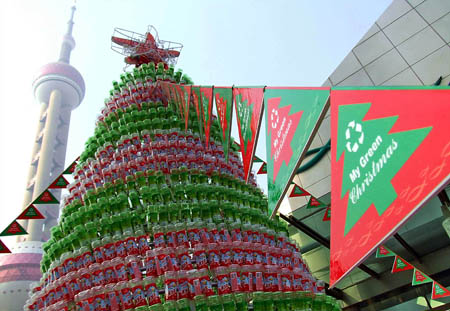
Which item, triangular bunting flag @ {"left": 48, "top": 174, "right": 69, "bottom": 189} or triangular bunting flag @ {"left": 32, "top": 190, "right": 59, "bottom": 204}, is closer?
triangular bunting flag @ {"left": 32, "top": 190, "right": 59, "bottom": 204}

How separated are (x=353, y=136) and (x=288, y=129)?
120 cm

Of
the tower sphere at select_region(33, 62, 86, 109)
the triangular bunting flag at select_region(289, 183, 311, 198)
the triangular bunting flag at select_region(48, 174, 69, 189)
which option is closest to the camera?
the triangular bunting flag at select_region(48, 174, 69, 189)

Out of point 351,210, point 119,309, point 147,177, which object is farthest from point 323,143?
point 351,210

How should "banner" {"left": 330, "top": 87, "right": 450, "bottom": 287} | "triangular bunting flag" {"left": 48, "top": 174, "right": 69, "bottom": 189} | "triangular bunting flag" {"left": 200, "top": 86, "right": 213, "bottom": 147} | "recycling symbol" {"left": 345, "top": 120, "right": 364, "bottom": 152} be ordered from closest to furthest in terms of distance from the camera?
"banner" {"left": 330, "top": 87, "right": 450, "bottom": 287}, "recycling symbol" {"left": 345, "top": 120, "right": 364, "bottom": 152}, "triangular bunting flag" {"left": 200, "top": 86, "right": 213, "bottom": 147}, "triangular bunting flag" {"left": 48, "top": 174, "right": 69, "bottom": 189}

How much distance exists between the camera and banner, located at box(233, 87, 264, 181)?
17.4 ft

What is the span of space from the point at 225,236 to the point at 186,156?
258 cm

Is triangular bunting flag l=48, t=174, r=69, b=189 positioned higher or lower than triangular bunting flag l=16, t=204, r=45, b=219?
higher

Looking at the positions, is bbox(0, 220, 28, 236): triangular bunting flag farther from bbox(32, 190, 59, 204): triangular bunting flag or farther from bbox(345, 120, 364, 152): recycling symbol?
bbox(345, 120, 364, 152): recycling symbol

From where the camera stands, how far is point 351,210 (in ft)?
8.91

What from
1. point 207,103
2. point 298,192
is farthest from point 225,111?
point 298,192

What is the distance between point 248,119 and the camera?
5.66m

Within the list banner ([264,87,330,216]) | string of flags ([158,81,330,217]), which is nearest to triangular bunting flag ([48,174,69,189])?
string of flags ([158,81,330,217])

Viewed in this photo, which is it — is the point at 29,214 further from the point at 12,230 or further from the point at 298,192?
the point at 298,192

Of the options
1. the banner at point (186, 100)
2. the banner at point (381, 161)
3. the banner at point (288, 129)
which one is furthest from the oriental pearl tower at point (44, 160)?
the banner at point (381, 161)
